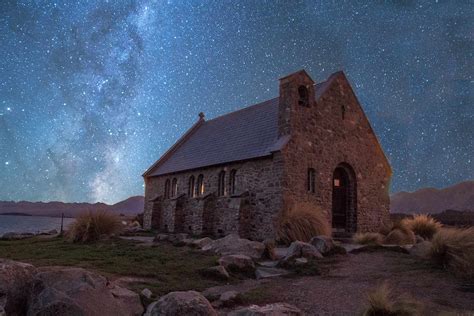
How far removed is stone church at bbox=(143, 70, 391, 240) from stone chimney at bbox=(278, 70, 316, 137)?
53mm

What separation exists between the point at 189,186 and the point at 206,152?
8.84 ft

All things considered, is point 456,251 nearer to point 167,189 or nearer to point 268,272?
point 268,272

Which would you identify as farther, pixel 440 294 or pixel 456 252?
pixel 456 252

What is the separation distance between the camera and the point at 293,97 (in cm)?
2042

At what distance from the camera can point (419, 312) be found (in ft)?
19.8

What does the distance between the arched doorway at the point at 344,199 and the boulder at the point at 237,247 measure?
31.7 feet

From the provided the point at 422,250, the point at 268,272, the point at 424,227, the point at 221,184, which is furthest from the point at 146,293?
the point at 424,227

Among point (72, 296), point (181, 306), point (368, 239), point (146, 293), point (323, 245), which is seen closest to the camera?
point (181, 306)

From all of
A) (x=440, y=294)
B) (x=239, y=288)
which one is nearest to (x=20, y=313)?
(x=239, y=288)

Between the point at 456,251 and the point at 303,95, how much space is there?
41.6ft

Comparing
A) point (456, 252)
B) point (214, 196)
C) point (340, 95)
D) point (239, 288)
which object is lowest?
point (239, 288)

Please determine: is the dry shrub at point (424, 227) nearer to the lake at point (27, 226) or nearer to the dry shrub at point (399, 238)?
the dry shrub at point (399, 238)

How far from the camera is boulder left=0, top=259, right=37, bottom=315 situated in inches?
234

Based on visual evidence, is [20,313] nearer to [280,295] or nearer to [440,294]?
[280,295]
